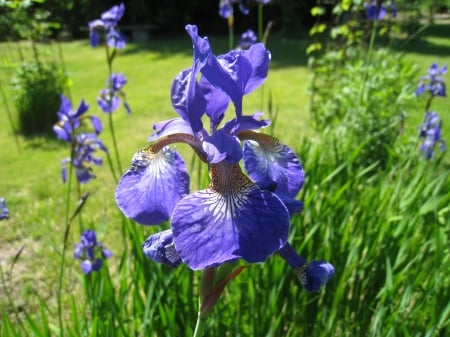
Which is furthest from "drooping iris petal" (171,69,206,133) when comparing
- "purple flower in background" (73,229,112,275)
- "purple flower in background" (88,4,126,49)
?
"purple flower in background" (88,4,126,49)

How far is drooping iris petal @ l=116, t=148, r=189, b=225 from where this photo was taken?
91cm

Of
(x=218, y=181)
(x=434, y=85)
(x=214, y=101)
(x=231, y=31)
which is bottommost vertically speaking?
(x=434, y=85)

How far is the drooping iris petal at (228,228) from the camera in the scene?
2.55 feet

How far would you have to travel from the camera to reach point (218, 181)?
865 mm

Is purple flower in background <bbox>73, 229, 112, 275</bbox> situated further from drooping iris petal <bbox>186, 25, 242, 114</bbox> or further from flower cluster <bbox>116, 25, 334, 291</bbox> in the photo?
drooping iris petal <bbox>186, 25, 242, 114</bbox>

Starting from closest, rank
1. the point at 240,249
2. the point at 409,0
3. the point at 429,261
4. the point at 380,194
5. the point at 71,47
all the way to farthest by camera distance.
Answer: the point at 240,249 < the point at 429,261 < the point at 380,194 < the point at 409,0 < the point at 71,47

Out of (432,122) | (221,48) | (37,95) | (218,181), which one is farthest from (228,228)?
(221,48)

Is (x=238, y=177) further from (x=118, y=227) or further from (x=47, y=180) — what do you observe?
(x=47, y=180)

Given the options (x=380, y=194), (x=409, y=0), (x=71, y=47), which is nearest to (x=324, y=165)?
(x=380, y=194)

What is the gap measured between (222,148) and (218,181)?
7 centimetres

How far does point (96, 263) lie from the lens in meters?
1.83

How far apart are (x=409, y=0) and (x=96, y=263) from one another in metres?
6.38

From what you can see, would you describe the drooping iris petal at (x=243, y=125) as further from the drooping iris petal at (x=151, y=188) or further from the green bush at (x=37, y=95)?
the green bush at (x=37, y=95)

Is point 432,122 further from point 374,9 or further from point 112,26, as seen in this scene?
point 112,26
